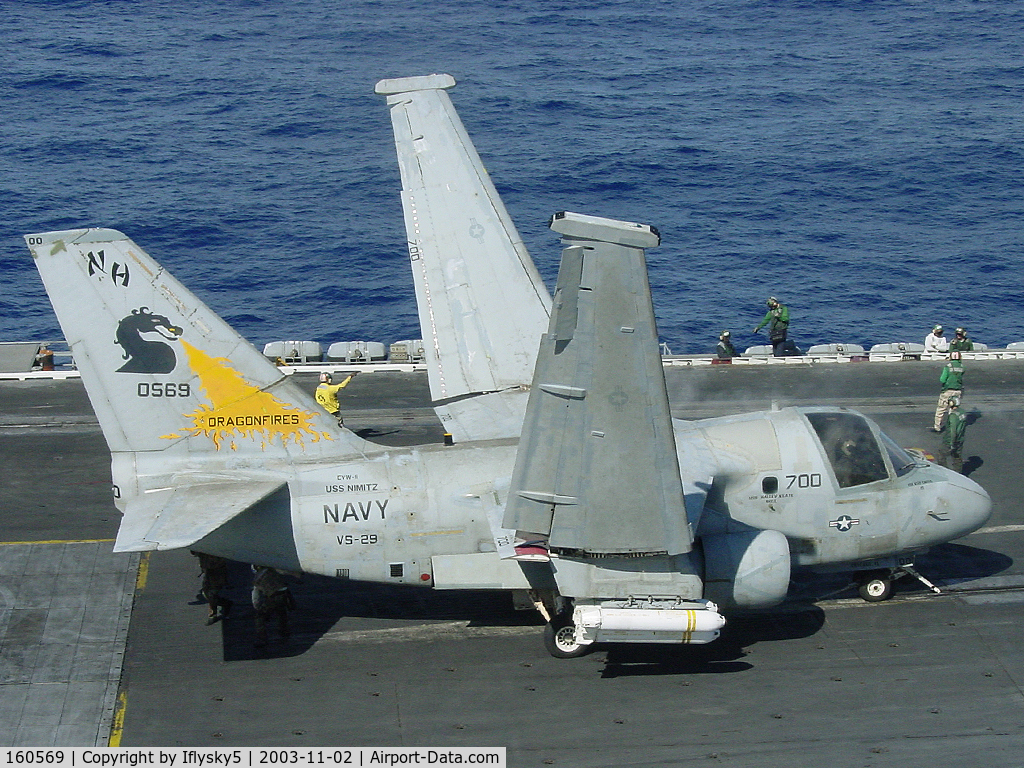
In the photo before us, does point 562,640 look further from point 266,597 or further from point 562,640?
point 266,597

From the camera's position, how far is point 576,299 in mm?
13688

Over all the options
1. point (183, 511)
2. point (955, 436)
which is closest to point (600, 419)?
point (183, 511)

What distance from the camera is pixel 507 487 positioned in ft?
60.2

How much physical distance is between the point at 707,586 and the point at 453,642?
4.52m

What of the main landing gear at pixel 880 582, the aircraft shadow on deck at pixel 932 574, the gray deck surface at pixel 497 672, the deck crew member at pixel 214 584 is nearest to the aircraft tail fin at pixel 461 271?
the gray deck surface at pixel 497 672

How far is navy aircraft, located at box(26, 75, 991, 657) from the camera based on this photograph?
53.0 ft

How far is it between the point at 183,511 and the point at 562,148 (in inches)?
2087

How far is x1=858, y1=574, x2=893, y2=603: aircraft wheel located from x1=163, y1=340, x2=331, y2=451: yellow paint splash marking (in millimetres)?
10576

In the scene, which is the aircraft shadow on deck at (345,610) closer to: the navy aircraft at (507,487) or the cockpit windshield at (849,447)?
the navy aircraft at (507,487)

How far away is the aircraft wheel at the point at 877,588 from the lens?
20469 millimetres

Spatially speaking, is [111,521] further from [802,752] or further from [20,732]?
[802,752]

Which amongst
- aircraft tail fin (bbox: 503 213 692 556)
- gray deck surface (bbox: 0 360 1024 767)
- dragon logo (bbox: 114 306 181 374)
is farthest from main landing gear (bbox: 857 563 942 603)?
dragon logo (bbox: 114 306 181 374)
